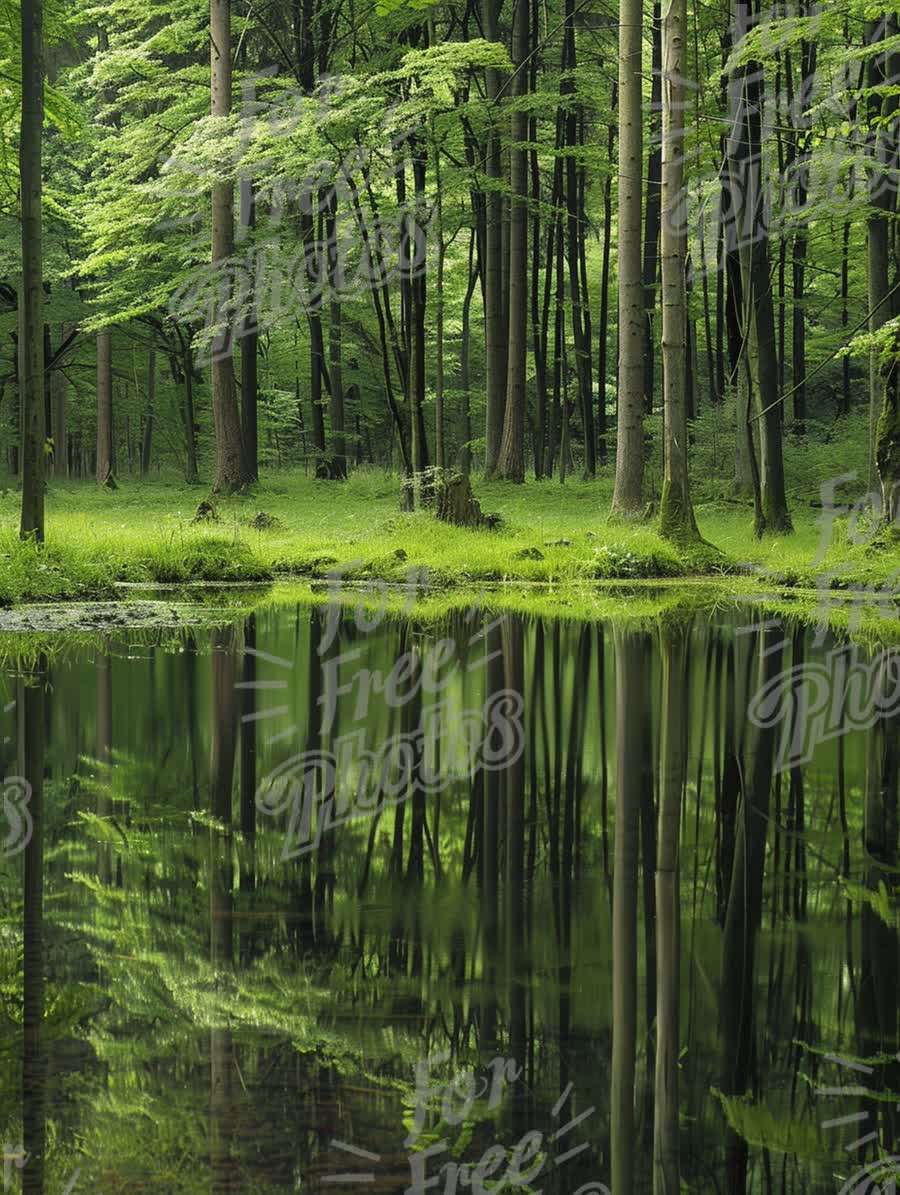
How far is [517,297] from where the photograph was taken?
24.3 meters

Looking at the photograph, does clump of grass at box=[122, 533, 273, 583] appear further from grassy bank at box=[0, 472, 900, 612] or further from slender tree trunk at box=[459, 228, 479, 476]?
slender tree trunk at box=[459, 228, 479, 476]

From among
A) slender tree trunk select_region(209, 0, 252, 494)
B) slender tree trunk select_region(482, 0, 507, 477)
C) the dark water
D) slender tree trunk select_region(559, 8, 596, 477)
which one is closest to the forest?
the dark water

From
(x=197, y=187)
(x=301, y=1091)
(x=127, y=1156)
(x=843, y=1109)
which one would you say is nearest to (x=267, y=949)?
(x=301, y=1091)

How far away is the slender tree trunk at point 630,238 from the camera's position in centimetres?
1605

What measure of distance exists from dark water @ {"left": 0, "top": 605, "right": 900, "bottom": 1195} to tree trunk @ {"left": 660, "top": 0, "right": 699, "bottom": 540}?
28.5 ft

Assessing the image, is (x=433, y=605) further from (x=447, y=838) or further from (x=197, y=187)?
(x=197, y=187)

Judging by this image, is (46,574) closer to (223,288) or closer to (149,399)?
(223,288)

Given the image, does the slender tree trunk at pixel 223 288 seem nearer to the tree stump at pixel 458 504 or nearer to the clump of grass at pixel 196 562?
the tree stump at pixel 458 504

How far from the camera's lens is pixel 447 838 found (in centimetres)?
397

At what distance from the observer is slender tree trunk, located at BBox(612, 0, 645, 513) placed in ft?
52.6

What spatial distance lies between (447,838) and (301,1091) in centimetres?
182

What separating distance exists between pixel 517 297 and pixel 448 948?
2222 centimetres

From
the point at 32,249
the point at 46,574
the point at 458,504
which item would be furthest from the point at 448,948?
the point at 458,504

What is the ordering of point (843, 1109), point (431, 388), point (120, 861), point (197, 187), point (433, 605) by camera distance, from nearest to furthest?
point (843, 1109)
point (120, 861)
point (433, 605)
point (197, 187)
point (431, 388)
